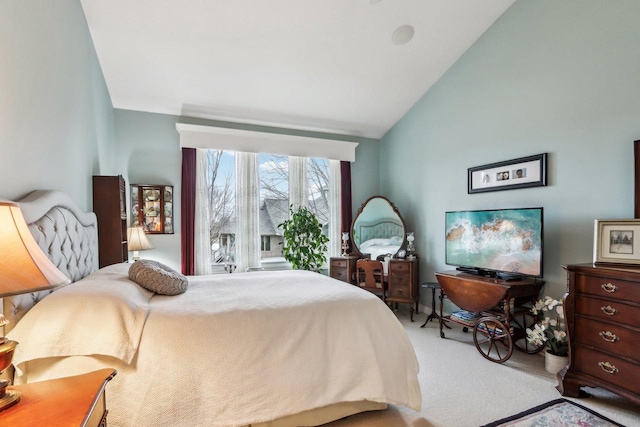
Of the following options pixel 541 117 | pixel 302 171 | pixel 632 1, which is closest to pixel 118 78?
pixel 302 171

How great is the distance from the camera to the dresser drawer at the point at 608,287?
1.93 m

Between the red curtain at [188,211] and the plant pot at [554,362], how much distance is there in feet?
12.8

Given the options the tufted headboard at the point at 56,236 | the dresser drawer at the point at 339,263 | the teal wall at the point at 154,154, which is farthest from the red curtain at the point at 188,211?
the dresser drawer at the point at 339,263

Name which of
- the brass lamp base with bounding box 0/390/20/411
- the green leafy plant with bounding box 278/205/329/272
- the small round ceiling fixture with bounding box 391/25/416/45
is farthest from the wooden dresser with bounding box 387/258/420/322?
the brass lamp base with bounding box 0/390/20/411

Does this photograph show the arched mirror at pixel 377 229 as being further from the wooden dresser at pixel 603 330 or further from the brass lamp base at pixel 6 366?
the brass lamp base at pixel 6 366

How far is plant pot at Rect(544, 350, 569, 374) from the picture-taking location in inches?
100

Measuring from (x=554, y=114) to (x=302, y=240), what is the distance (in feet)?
10.2

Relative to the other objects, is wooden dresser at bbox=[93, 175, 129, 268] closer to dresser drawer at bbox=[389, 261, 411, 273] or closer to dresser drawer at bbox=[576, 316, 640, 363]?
dresser drawer at bbox=[389, 261, 411, 273]

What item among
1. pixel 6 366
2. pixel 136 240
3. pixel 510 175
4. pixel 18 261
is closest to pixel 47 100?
pixel 18 261

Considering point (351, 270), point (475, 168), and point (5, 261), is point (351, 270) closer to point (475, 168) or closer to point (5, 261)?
point (475, 168)

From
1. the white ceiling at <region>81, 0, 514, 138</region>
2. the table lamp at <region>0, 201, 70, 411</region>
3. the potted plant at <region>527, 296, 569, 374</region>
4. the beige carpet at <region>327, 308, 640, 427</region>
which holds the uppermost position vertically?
the white ceiling at <region>81, 0, 514, 138</region>

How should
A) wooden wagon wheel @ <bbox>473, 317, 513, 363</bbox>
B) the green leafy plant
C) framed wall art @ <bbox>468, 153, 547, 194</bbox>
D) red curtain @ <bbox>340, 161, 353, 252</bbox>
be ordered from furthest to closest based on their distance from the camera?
red curtain @ <bbox>340, 161, 353, 252</bbox> < the green leafy plant < framed wall art @ <bbox>468, 153, 547, 194</bbox> < wooden wagon wheel @ <bbox>473, 317, 513, 363</bbox>

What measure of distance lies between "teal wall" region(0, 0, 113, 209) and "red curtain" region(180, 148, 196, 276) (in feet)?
3.74

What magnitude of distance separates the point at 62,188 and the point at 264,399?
6.37 feet
